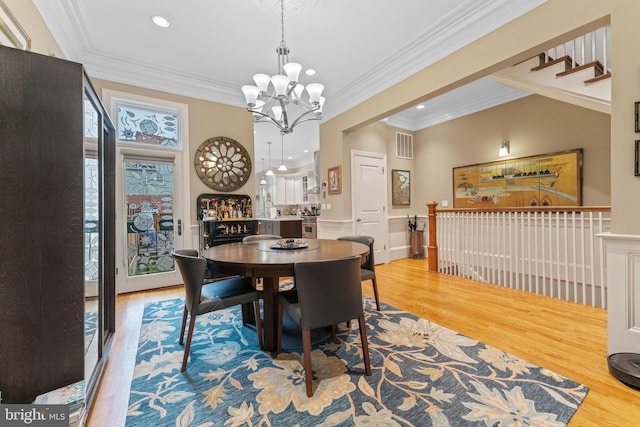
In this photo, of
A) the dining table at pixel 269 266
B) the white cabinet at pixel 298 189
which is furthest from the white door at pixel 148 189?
the white cabinet at pixel 298 189

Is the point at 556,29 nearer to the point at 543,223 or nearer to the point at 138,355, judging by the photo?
the point at 543,223

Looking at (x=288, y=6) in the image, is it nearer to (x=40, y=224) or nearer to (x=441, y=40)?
(x=441, y=40)

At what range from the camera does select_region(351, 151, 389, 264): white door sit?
498 centimetres

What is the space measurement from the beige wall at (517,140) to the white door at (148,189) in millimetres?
4724

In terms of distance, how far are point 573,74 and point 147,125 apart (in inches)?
213

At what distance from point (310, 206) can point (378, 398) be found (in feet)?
23.3

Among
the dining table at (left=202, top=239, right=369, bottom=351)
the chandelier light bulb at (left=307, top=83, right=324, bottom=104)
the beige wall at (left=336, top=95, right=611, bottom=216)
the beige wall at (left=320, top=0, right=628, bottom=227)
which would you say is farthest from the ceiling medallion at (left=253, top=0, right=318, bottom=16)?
the beige wall at (left=336, top=95, right=611, bottom=216)

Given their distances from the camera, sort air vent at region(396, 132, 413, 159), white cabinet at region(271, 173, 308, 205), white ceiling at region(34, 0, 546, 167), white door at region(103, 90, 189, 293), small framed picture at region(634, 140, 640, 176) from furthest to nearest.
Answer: white cabinet at region(271, 173, 308, 205)
air vent at region(396, 132, 413, 159)
white door at region(103, 90, 189, 293)
white ceiling at region(34, 0, 546, 167)
small framed picture at region(634, 140, 640, 176)

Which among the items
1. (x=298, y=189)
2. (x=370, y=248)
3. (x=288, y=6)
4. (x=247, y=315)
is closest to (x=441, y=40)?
(x=288, y=6)

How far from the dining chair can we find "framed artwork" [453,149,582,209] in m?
3.95

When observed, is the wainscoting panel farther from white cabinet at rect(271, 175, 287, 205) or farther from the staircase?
white cabinet at rect(271, 175, 287, 205)

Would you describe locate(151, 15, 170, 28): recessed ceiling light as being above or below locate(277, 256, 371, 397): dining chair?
above

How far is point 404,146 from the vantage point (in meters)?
5.98

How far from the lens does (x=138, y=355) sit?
2113 millimetres
